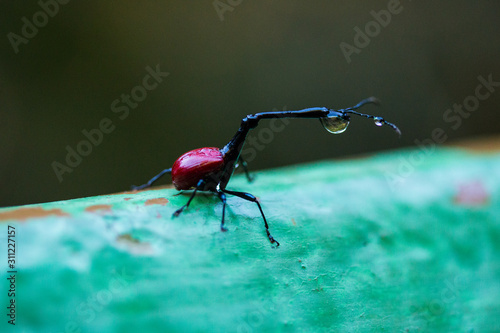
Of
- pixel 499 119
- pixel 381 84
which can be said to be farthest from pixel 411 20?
pixel 499 119

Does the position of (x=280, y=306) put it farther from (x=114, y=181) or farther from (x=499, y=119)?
(x=499, y=119)

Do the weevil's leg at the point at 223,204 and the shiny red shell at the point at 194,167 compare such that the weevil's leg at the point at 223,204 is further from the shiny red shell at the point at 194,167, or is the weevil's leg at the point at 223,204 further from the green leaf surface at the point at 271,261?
the shiny red shell at the point at 194,167

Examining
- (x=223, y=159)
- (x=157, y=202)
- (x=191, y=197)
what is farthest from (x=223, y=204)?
(x=223, y=159)

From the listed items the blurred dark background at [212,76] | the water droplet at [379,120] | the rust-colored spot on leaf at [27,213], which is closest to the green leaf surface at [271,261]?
the rust-colored spot on leaf at [27,213]

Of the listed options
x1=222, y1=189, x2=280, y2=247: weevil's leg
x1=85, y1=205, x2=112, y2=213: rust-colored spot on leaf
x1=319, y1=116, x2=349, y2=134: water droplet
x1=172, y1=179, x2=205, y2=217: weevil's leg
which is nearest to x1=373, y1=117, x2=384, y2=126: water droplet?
x1=319, y1=116, x2=349, y2=134: water droplet

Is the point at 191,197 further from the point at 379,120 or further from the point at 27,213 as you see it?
the point at 379,120
